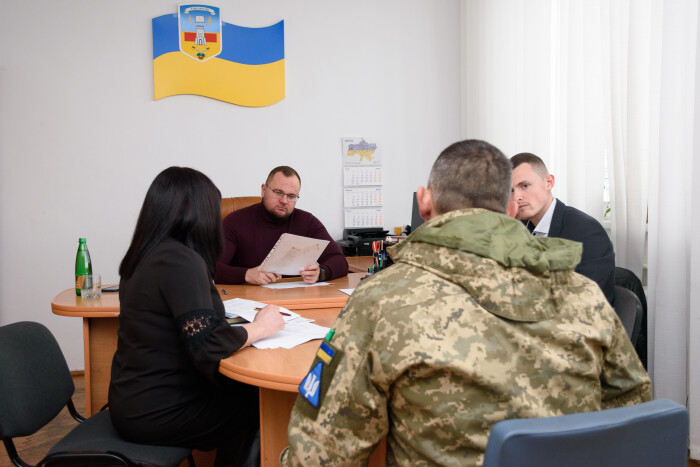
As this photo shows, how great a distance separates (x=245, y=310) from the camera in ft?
6.66

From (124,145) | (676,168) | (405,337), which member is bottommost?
(405,337)

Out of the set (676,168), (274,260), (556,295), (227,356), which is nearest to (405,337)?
(556,295)

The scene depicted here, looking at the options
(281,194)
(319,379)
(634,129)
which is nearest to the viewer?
(319,379)

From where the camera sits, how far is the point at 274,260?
2.71 meters

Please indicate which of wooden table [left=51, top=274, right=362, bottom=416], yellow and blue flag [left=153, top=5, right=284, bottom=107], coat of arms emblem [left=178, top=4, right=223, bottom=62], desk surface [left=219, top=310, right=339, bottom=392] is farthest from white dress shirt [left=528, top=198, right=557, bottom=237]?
coat of arms emblem [left=178, top=4, right=223, bottom=62]

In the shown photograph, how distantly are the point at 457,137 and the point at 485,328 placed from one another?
3.89 m

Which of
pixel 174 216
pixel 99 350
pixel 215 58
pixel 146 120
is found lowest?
pixel 99 350

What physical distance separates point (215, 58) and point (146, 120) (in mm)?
679

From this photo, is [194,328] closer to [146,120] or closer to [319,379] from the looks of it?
[319,379]

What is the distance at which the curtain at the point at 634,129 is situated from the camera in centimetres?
241

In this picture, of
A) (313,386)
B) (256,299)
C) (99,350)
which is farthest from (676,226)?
(99,350)

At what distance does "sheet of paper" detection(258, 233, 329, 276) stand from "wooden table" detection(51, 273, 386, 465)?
150 mm

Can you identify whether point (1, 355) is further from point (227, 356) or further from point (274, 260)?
point (274, 260)

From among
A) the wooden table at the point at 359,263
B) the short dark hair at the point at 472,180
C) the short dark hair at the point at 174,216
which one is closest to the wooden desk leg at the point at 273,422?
the short dark hair at the point at 174,216
